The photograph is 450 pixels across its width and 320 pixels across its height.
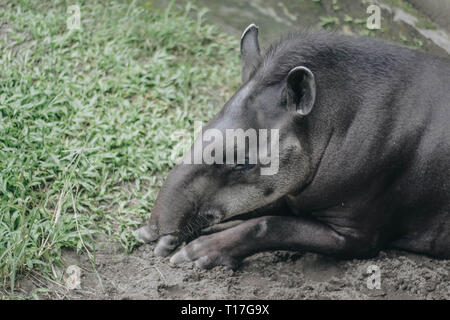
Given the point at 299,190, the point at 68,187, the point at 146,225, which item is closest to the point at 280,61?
the point at 299,190

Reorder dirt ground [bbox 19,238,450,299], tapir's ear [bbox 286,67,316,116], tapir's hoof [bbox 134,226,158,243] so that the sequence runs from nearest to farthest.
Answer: tapir's ear [bbox 286,67,316,116], dirt ground [bbox 19,238,450,299], tapir's hoof [bbox 134,226,158,243]

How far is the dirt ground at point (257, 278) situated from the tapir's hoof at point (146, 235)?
74 millimetres

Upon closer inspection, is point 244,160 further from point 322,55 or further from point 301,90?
point 322,55

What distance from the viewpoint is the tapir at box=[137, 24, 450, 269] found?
15.0 feet

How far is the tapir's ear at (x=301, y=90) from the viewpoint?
4.31 metres

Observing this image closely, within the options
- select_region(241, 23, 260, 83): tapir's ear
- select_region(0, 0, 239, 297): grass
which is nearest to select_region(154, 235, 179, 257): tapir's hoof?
select_region(0, 0, 239, 297): grass

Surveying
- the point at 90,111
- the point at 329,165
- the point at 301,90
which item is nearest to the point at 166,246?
the point at 329,165

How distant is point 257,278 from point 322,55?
5.90 feet

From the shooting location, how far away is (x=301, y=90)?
442 cm

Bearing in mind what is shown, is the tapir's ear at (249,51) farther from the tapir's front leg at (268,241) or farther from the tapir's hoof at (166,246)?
A: the tapir's hoof at (166,246)

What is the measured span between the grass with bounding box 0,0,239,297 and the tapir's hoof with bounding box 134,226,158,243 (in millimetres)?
104

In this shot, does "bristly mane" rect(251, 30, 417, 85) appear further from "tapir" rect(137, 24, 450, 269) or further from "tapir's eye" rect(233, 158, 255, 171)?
"tapir's eye" rect(233, 158, 255, 171)

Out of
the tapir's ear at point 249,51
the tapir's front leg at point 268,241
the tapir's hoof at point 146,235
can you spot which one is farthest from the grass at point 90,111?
the tapir's ear at point 249,51

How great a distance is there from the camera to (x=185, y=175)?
4.58 meters
